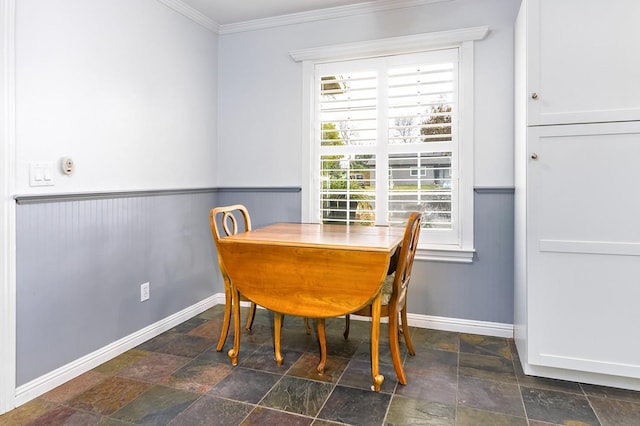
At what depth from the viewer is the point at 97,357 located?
2.21 meters

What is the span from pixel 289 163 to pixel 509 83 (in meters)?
1.64

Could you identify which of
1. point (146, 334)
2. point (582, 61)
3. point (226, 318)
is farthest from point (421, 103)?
point (146, 334)

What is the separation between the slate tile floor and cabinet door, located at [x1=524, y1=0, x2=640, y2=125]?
53.4 inches

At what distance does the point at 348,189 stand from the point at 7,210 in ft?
6.65

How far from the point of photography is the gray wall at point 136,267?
74.8 inches

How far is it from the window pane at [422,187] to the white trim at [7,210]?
2.20 m

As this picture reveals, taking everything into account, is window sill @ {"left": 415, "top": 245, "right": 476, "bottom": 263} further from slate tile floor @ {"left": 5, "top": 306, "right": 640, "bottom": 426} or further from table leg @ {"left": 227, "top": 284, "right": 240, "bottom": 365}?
table leg @ {"left": 227, "top": 284, "right": 240, "bottom": 365}

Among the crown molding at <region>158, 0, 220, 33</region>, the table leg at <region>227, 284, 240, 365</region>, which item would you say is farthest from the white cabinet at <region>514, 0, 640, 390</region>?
the crown molding at <region>158, 0, 220, 33</region>

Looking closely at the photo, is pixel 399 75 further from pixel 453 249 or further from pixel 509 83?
pixel 453 249

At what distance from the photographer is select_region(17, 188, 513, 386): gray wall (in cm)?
190

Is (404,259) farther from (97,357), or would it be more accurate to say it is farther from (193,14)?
(193,14)

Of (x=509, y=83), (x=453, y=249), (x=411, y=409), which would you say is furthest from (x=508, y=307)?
(x=509, y=83)

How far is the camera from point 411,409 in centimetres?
178

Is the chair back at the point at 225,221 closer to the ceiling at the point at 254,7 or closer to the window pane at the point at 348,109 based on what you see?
the window pane at the point at 348,109
